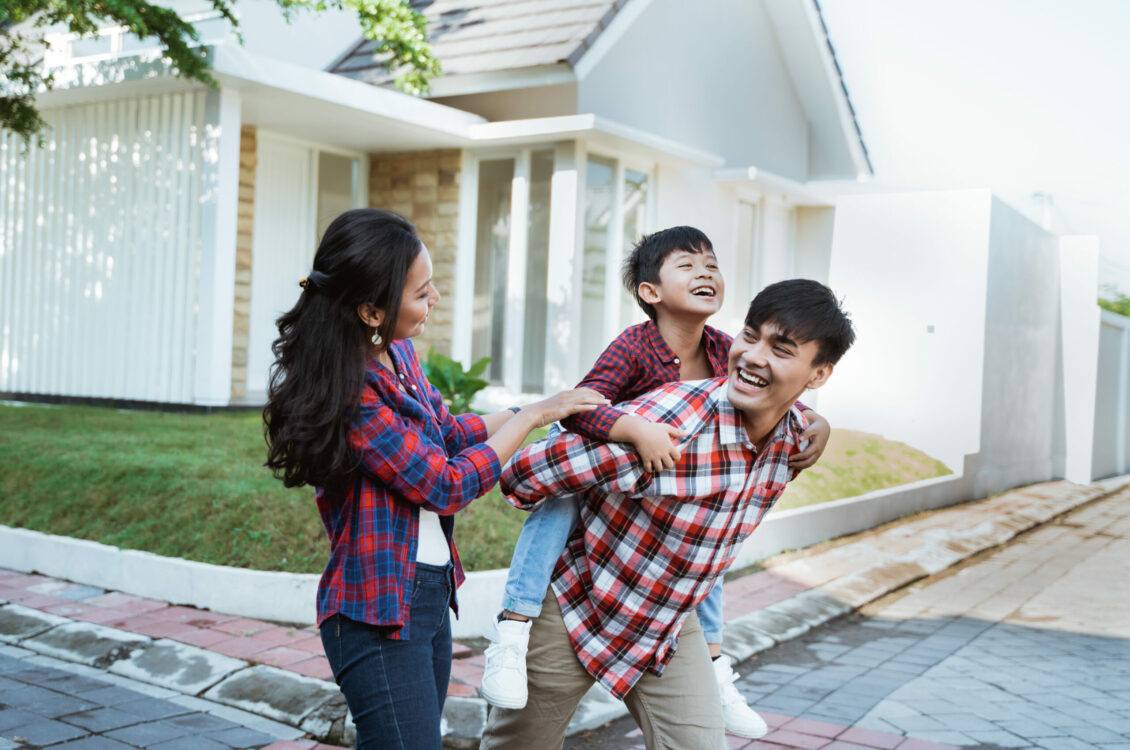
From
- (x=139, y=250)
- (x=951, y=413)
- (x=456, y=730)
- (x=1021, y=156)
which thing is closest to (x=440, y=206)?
Result: (x=139, y=250)

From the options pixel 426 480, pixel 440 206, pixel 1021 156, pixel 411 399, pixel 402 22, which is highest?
pixel 1021 156

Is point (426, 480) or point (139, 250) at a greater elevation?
point (139, 250)

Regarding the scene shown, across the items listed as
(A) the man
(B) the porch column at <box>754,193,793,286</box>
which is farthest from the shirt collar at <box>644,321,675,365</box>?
(B) the porch column at <box>754,193,793,286</box>

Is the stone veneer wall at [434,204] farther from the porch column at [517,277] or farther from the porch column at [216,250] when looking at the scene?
the porch column at [216,250]

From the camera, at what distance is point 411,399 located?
242 cm

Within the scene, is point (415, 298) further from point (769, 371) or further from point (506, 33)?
point (506, 33)

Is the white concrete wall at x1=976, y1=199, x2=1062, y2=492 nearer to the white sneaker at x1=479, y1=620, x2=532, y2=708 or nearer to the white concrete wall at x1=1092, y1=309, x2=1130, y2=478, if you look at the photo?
the white concrete wall at x1=1092, y1=309, x2=1130, y2=478

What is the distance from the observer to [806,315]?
2.52 metres

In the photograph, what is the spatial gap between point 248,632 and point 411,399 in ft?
11.3

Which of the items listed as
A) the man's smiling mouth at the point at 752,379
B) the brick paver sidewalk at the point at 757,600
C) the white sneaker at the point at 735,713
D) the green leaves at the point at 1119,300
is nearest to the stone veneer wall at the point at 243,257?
the brick paver sidewalk at the point at 757,600

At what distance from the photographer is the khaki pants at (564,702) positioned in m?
2.59

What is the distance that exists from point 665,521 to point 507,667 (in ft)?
1.73

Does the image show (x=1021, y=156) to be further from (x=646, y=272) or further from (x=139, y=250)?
(x=646, y=272)

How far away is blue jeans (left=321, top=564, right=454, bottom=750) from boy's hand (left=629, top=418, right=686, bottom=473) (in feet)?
1.96
